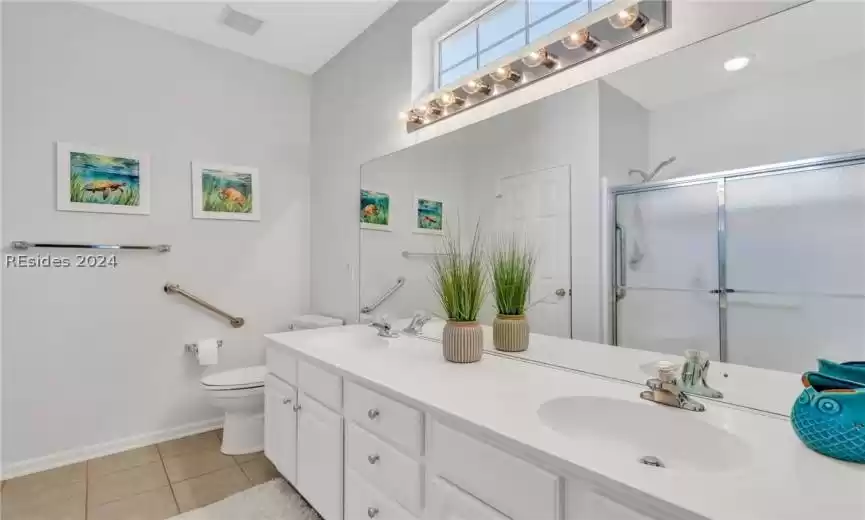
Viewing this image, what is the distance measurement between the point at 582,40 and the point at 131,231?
2513 mm

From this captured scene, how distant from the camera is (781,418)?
915 millimetres

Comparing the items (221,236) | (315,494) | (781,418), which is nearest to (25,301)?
(221,236)

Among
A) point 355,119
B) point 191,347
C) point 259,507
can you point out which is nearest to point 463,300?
point 259,507

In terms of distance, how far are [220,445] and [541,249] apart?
2.20 meters

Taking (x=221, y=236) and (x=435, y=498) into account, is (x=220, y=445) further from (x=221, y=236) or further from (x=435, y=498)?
(x=435, y=498)

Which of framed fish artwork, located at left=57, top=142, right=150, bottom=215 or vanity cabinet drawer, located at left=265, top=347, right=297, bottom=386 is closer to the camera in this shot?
vanity cabinet drawer, located at left=265, top=347, right=297, bottom=386

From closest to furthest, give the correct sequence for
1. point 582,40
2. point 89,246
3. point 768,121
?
point 768,121 < point 582,40 < point 89,246

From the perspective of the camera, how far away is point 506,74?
1.60m

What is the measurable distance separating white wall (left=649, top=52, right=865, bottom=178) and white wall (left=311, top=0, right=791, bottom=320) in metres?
0.34

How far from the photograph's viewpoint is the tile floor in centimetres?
175

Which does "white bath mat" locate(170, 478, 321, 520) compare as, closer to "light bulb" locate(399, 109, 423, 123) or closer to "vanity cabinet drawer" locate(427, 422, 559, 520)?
"vanity cabinet drawer" locate(427, 422, 559, 520)

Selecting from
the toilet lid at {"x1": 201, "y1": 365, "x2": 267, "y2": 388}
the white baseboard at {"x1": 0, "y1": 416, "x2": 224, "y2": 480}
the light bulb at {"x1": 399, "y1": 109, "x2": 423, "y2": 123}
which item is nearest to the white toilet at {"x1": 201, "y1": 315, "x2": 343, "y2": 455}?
the toilet lid at {"x1": 201, "y1": 365, "x2": 267, "y2": 388}

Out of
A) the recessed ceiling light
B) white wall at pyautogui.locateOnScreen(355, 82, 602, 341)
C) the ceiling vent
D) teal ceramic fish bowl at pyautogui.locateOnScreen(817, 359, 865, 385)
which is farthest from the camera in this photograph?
the ceiling vent

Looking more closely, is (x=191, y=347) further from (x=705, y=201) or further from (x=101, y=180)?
(x=705, y=201)
